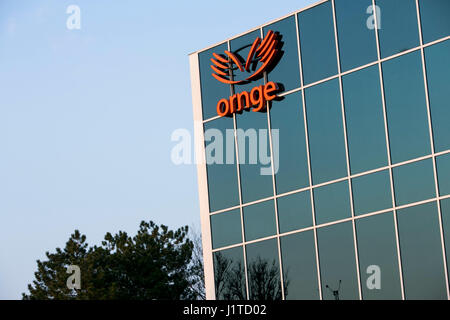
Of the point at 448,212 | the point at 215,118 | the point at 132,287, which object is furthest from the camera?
the point at 132,287

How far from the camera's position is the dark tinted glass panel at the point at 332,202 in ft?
80.2

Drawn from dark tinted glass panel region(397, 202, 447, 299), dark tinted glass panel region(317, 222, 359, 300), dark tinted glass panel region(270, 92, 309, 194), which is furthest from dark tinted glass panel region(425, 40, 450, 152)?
dark tinted glass panel region(270, 92, 309, 194)

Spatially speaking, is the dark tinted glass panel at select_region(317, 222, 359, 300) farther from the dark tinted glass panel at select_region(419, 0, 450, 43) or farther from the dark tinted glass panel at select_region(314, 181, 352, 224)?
the dark tinted glass panel at select_region(419, 0, 450, 43)

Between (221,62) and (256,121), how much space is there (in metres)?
2.50

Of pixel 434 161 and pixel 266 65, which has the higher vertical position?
pixel 266 65

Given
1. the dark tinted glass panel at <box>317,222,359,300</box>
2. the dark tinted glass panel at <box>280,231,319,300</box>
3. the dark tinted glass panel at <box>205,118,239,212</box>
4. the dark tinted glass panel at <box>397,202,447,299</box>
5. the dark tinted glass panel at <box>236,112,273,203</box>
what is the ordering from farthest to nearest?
1. the dark tinted glass panel at <box>205,118,239,212</box>
2. the dark tinted glass panel at <box>236,112,273,203</box>
3. the dark tinted glass panel at <box>280,231,319,300</box>
4. the dark tinted glass panel at <box>317,222,359,300</box>
5. the dark tinted glass panel at <box>397,202,447,299</box>

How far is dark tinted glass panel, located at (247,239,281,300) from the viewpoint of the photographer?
25.7m

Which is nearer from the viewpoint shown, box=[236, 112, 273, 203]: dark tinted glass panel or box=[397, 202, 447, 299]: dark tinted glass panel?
box=[397, 202, 447, 299]: dark tinted glass panel

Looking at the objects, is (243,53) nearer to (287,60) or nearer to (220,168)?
(287,60)

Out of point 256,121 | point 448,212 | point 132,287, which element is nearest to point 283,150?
point 256,121

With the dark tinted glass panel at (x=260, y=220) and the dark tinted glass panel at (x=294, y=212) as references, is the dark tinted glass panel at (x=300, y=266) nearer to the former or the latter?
the dark tinted glass panel at (x=294, y=212)

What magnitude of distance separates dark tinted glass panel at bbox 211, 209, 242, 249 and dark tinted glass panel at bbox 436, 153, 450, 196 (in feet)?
22.0

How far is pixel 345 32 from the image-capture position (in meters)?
25.2
